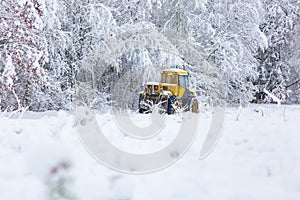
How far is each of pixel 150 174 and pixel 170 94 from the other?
6.03 m

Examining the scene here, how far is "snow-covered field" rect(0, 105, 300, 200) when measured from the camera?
6.72ft

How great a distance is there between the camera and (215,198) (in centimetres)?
198

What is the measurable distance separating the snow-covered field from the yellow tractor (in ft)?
16.5

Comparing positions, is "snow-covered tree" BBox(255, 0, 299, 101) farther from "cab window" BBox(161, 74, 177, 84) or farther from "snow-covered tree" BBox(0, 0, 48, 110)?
"snow-covered tree" BBox(0, 0, 48, 110)

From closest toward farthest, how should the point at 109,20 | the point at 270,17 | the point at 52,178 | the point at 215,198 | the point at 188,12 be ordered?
the point at 215,198 → the point at 52,178 → the point at 109,20 → the point at 188,12 → the point at 270,17

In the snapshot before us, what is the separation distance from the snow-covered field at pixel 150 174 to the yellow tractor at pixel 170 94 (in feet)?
16.5

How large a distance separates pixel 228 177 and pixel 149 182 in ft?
1.92

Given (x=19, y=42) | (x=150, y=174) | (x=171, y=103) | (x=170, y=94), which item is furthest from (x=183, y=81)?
(x=150, y=174)

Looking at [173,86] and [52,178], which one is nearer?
[52,178]

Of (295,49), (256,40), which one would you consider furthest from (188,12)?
(295,49)

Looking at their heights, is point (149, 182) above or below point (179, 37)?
below

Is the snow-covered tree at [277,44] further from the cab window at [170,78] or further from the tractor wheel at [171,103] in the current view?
the tractor wheel at [171,103]

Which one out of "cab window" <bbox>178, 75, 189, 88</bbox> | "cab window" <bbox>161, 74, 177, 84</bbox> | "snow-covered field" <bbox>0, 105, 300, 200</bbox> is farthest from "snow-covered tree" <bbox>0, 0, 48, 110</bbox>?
"snow-covered field" <bbox>0, 105, 300, 200</bbox>

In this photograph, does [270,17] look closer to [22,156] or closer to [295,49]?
[295,49]
